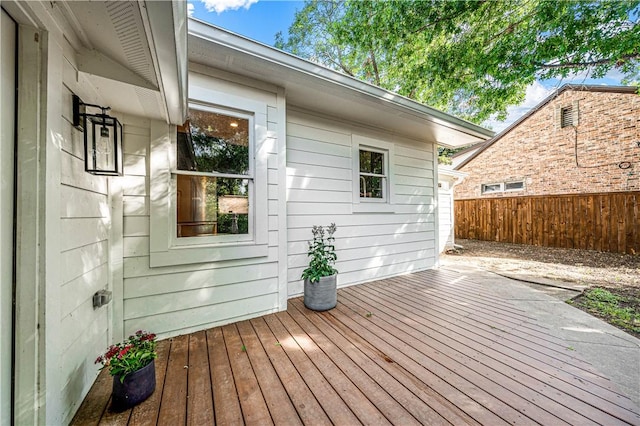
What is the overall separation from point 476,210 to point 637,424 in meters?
8.80

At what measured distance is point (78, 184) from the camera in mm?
1445

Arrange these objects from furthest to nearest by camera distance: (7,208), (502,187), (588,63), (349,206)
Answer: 1. (502,187)
2. (588,63)
3. (349,206)
4. (7,208)

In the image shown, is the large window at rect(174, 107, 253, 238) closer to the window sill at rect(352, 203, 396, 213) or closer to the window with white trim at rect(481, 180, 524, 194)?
the window sill at rect(352, 203, 396, 213)

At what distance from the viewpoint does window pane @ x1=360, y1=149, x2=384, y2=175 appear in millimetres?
3994

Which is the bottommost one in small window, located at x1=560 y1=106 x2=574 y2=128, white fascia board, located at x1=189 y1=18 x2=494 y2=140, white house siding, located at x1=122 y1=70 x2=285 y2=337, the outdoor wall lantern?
white house siding, located at x1=122 y1=70 x2=285 y2=337

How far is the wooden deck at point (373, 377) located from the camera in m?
1.36

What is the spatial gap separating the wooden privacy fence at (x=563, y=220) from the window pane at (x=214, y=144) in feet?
29.3

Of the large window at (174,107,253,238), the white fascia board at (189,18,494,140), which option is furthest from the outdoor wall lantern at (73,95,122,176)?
the white fascia board at (189,18,494,140)

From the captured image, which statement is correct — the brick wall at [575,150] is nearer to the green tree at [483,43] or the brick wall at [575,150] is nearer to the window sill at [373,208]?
the green tree at [483,43]

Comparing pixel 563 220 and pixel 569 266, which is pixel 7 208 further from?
pixel 563 220

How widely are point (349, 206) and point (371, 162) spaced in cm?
94

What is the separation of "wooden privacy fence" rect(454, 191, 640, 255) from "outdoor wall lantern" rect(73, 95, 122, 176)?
990 cm

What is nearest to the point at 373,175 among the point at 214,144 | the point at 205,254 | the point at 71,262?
the point at 214,144

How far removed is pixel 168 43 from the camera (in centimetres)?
118
